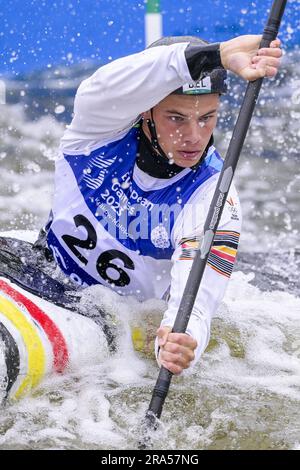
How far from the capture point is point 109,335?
351 centimetres

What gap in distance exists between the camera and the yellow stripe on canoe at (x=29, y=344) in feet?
10.4

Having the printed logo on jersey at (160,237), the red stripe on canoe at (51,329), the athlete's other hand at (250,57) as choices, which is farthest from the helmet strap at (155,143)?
the red stripe on canoe at (51,329)

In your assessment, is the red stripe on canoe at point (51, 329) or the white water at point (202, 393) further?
the red stripe on canoe at point (51, 329)

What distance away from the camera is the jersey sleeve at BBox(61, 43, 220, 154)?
297 cm

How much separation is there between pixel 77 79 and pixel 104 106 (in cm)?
446

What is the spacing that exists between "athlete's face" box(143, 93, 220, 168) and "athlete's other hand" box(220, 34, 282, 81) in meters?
0.34

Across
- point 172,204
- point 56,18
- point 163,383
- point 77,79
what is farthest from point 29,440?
point 77,79

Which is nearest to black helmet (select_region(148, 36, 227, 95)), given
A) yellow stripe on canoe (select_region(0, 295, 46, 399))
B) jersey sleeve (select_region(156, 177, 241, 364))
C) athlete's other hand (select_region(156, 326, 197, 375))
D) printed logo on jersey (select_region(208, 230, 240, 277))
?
jersey sleeve (select_region(156, 177, 241, 364))

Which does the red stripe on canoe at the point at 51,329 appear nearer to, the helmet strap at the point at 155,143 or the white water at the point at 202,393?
the white water at the point at 202,393

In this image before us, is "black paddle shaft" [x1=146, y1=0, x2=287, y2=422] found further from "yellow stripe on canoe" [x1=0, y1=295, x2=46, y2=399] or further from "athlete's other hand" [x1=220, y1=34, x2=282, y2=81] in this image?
"yellow stripe on canoe" [x1=0, y1=295, x2=46, y2=399]

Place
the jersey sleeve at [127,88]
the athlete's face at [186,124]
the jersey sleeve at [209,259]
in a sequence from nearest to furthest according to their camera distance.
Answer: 1. the jersey sleeve at [127,88]
2. the jersey sleeve at [209,259]
3. the athlete's face at [186,124]

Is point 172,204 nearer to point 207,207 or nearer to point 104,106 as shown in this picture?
point 207,207

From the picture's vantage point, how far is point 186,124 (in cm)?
326

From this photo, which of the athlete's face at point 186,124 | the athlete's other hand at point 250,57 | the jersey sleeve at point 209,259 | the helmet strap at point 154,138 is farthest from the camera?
the helmet strap at point 154,138
